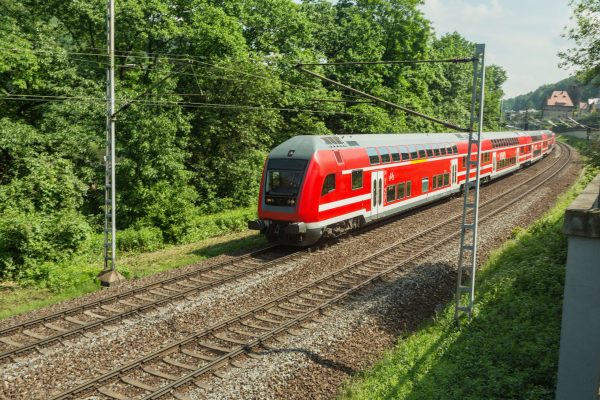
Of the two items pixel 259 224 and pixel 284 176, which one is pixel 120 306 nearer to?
pixel 259 224

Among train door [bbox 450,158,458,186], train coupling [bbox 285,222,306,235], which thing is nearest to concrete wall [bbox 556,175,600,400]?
train coupling [bbox 285,222,306,235]

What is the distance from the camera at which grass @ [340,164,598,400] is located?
29.8 ft

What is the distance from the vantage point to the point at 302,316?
492 inches

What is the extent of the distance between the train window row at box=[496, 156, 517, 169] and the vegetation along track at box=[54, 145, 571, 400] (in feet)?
73.5

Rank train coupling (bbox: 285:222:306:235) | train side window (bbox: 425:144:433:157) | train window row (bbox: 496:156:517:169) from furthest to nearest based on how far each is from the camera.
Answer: train window row (bbox: 496:156:517:169) < train side window (bbox: 425:144:433:157) < train coupling (bbox: 285:222:306:235)

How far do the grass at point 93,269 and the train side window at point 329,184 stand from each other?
4.07 meters

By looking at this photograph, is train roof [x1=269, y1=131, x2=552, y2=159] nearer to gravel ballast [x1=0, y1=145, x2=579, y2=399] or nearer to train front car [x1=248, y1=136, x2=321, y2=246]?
train front car [x1=248, y1=136, x2=321, y2=246]

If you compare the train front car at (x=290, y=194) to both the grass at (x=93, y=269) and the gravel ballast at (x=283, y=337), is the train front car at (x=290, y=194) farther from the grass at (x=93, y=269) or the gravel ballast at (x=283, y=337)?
the grass at (x=93, y=269)

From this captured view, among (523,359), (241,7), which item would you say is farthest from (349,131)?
(523,359)

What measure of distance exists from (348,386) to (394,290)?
17.8ft

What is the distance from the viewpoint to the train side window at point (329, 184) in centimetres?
1814

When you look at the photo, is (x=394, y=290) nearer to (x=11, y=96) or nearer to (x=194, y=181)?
(x=194, y=181)

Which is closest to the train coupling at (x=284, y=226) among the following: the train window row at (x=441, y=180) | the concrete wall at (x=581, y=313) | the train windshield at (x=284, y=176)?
the train windshield at (x=284, y=176)

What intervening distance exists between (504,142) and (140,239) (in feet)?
99.7
